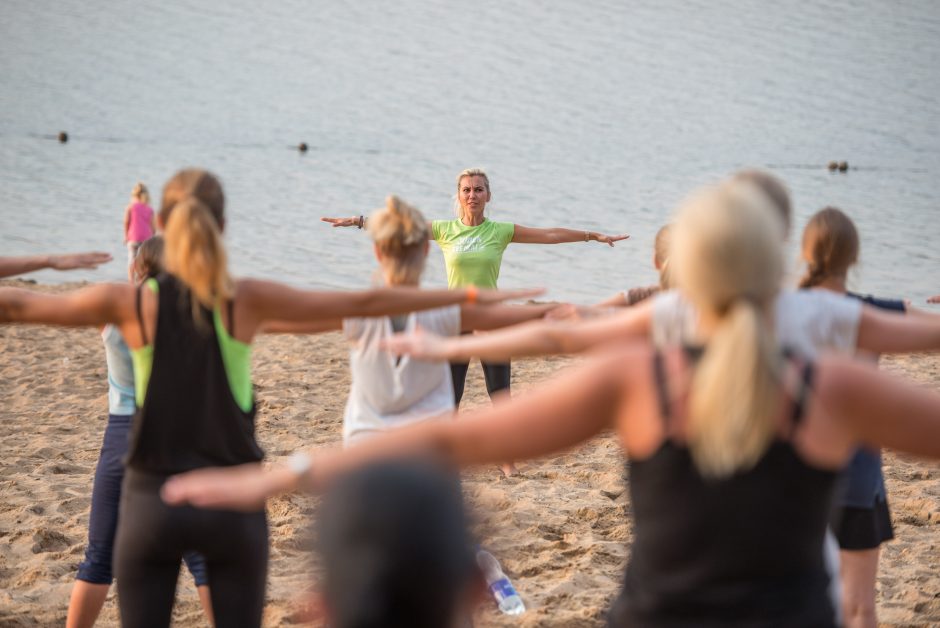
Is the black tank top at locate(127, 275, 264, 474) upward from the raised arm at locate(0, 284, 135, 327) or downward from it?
downward

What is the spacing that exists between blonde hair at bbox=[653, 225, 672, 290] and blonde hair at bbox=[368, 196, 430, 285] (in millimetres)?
996

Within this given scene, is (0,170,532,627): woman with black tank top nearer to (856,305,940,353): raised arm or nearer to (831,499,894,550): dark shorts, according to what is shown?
(856,305,940,353): raised arm

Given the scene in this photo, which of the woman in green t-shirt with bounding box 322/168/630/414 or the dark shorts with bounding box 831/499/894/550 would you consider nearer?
the dark shorts with bounding box 831/499/894/550

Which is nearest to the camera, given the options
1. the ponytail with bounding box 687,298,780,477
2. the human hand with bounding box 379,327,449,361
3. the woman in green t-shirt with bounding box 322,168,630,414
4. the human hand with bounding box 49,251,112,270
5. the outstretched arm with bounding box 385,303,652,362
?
the ponytail with bounding box 687,298,780,477

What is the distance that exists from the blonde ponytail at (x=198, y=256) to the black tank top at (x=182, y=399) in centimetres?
6

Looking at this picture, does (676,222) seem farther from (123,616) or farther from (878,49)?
(878,49)

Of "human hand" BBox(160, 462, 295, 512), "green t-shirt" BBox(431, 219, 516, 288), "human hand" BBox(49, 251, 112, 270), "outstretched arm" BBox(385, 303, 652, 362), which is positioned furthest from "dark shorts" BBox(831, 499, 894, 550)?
"green t-shirt" BBox(431, 219, 516, 288)

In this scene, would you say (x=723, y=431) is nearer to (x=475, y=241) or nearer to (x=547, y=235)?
(x=475, y=241)

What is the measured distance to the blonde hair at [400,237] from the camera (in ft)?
13.4

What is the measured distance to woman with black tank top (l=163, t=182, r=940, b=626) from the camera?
2111 millimetres

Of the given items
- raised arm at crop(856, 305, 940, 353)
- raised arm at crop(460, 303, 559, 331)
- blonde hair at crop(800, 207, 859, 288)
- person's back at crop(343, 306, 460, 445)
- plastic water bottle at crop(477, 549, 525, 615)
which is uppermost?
blonde hair at crop(800, 207, 859, 288)

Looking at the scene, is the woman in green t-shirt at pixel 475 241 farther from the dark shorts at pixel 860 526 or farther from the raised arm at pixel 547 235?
the dark shorts at pixel 860 526

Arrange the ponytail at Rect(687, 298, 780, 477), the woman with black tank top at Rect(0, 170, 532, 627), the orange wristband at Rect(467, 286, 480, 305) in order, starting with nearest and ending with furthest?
the ponytail at Rect(687, 298, 780, 477) < the woman with black tank top at Rect(0, 170, 532, 627) < the orange wristband at Rect(467, 286, 480, 305)

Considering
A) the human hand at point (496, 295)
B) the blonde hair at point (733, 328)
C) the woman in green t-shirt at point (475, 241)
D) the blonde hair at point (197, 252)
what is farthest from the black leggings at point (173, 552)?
the woman in green t-shirt at point (475, 241)
